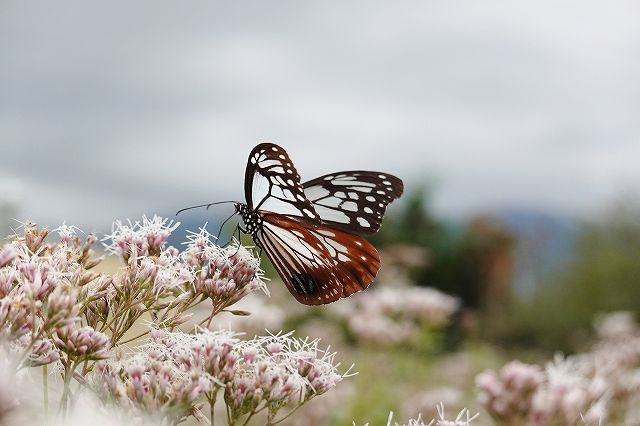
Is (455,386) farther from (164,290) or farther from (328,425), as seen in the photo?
(164,290)

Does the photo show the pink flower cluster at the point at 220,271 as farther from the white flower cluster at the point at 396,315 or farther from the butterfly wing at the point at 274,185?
the white flower cluster at the point at 396,315

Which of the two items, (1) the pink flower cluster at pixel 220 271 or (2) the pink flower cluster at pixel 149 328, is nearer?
(2) the pink flower cluster at pixel 149 328

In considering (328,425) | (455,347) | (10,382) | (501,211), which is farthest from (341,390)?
(501,211)

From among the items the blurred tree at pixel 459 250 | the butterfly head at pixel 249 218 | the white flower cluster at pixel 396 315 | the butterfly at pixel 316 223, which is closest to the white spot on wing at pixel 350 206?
the butterfly at pixel 316 223

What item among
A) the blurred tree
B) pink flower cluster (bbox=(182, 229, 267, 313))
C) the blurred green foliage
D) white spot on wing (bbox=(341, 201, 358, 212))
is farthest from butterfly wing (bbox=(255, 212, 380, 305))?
the blurred green foliage

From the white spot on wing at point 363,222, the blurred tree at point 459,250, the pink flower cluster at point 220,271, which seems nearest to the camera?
the pink flower cluster at point 220,271

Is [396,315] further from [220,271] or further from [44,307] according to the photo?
[44,307]

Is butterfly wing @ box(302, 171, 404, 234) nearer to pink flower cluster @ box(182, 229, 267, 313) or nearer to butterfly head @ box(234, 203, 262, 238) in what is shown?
butterfly head @ box(234, 203, 262, 238)
